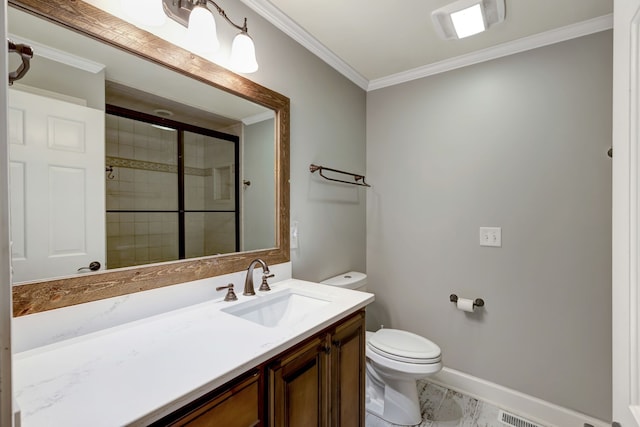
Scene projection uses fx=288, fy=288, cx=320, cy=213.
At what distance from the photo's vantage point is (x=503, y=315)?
192cm

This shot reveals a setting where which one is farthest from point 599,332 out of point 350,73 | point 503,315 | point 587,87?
point 350,73

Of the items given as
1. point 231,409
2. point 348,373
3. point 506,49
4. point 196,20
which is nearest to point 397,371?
point 348,373

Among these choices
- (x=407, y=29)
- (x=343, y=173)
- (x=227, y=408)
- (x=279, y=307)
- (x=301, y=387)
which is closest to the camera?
(x=227, y=408)

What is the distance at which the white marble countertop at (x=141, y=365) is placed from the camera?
58cm

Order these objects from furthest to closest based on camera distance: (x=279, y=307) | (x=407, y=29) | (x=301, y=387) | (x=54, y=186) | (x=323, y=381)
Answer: (x=407, y=29), (x=279, y=307), (x=323, y=381), (x=301, y=387), (x=54, y=186)

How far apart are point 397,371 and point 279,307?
0.80 meters

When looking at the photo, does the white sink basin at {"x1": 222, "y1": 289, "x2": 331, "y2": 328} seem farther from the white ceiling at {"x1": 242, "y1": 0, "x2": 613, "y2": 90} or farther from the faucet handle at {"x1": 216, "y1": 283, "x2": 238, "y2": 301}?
the white ceiling at {"x1": 242, "y1": 0, "x2": 613, "y2": 90}

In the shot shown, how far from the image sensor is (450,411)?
185 cm

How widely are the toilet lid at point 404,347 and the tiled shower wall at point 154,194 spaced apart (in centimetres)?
109

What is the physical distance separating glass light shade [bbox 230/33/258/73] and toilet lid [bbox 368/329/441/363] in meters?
1.68

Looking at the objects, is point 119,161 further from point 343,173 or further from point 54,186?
point 343,173

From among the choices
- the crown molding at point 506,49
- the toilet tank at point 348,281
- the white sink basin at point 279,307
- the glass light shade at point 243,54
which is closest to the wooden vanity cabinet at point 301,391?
the white sink basin at point 279,307
